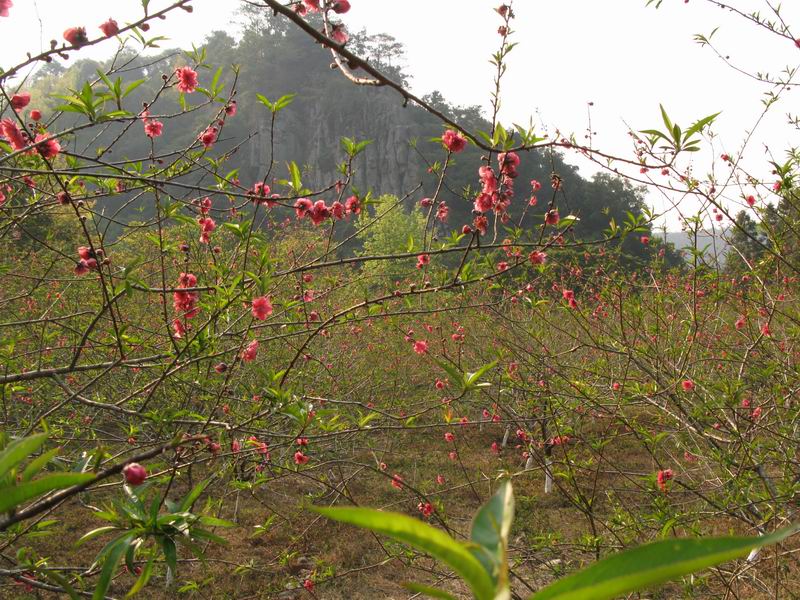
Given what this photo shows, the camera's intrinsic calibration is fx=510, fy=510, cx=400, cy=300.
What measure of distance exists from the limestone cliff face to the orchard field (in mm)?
30030

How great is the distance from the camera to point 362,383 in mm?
6637

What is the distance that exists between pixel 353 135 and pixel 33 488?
132ft

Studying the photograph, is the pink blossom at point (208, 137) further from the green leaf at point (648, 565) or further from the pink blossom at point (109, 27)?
the green leaf at point (648, 565)

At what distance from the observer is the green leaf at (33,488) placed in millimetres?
560

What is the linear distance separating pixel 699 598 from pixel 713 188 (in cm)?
323

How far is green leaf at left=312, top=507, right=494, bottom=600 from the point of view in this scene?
0.36 meters

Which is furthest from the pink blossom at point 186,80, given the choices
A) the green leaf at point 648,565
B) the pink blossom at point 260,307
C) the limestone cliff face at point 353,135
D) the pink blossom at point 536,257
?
the limestone cliff face at point 353,135

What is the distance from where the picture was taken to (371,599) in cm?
459

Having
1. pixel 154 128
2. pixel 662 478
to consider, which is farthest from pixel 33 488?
pixel 662 478

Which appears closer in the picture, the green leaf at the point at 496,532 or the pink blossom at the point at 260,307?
the green leaf at the point at 496,532

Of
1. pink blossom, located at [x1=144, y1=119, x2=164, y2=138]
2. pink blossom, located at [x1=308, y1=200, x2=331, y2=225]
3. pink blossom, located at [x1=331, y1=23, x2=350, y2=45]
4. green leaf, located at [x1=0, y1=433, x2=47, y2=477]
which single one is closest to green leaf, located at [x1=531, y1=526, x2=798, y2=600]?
green leaf, located at [x1=0, y1=433, x2=47, y2=477]

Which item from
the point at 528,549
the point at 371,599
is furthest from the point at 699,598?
the point at 371,599

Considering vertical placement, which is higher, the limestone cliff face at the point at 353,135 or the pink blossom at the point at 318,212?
the limestone cliff face at the point at 353,135

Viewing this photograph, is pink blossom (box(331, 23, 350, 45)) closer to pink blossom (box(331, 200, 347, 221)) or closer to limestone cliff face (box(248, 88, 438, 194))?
pink blossom (box(331, 200, 347, 221))
